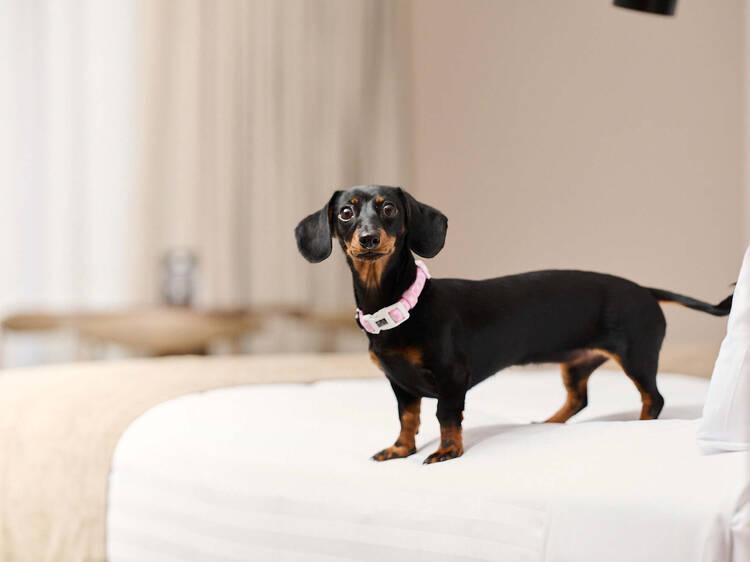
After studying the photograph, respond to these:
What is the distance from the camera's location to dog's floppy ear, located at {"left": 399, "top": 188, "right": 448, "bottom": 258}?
68cm

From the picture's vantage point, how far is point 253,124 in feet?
8.97

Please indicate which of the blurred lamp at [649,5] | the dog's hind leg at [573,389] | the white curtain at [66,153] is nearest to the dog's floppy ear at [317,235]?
the dog's hind leg at [573,389]

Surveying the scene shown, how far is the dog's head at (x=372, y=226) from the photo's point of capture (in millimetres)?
662

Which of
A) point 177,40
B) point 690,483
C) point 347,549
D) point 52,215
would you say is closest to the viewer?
point 690,483

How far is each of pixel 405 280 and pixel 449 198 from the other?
807mm

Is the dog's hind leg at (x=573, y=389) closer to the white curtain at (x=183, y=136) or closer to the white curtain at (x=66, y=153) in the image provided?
the white curtain at (x=183, y=136)

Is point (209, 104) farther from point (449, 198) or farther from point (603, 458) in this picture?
point (603, 458)

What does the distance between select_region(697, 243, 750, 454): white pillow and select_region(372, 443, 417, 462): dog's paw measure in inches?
10.1

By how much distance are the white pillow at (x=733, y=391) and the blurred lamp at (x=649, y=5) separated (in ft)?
1.69

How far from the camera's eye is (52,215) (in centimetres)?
238

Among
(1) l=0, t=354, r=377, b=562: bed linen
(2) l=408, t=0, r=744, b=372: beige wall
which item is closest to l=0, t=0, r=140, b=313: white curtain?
(2) l=408, t=0, r=744, b=372: beige wall

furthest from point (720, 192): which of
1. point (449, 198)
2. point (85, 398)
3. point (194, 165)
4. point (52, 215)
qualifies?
point (52, 215)

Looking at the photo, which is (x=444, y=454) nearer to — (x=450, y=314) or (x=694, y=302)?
(x=450, y=314)

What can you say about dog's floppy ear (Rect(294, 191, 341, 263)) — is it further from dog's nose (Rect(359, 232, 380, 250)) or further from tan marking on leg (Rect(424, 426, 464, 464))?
tan marking on leg (Rect(424, 426, 464, 464))
